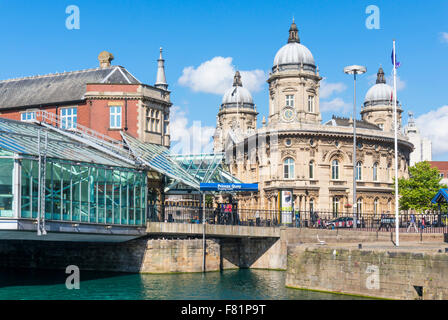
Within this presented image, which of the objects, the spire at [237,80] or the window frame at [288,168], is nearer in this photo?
Result: the window frame at [288,168]

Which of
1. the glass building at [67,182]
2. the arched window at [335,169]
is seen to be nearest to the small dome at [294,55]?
the arched window at [335,169]

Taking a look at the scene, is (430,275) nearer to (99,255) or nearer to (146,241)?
(146,241)

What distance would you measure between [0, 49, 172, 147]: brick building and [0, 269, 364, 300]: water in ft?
48.5

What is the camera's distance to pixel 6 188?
116ft

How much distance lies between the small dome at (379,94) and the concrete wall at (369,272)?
73.1 meters

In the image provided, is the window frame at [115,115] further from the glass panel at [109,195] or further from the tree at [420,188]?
the tree at [420,188]

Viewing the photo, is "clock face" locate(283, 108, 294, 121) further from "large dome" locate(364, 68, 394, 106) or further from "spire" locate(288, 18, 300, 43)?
"large dome" locate(364, 68, 394, 106)

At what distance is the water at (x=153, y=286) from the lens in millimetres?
36469

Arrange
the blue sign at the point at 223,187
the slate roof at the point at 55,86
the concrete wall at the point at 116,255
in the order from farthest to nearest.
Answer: the slate roof at the point at 55,86
the blue sign at the point at 223,187
the concrete wall at the point at 116,255

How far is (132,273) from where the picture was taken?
4778cm

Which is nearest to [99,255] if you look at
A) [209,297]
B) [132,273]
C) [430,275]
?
[132,273]

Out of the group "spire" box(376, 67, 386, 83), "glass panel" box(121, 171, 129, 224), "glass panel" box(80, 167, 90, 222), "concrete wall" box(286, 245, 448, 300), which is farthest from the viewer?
"spire" box(376, 67, 386, 83)

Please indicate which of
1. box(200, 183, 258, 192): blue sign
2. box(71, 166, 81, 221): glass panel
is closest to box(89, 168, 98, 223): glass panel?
box(71, 166, 81, 221): glass panel

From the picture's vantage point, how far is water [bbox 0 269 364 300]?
36.5 m
